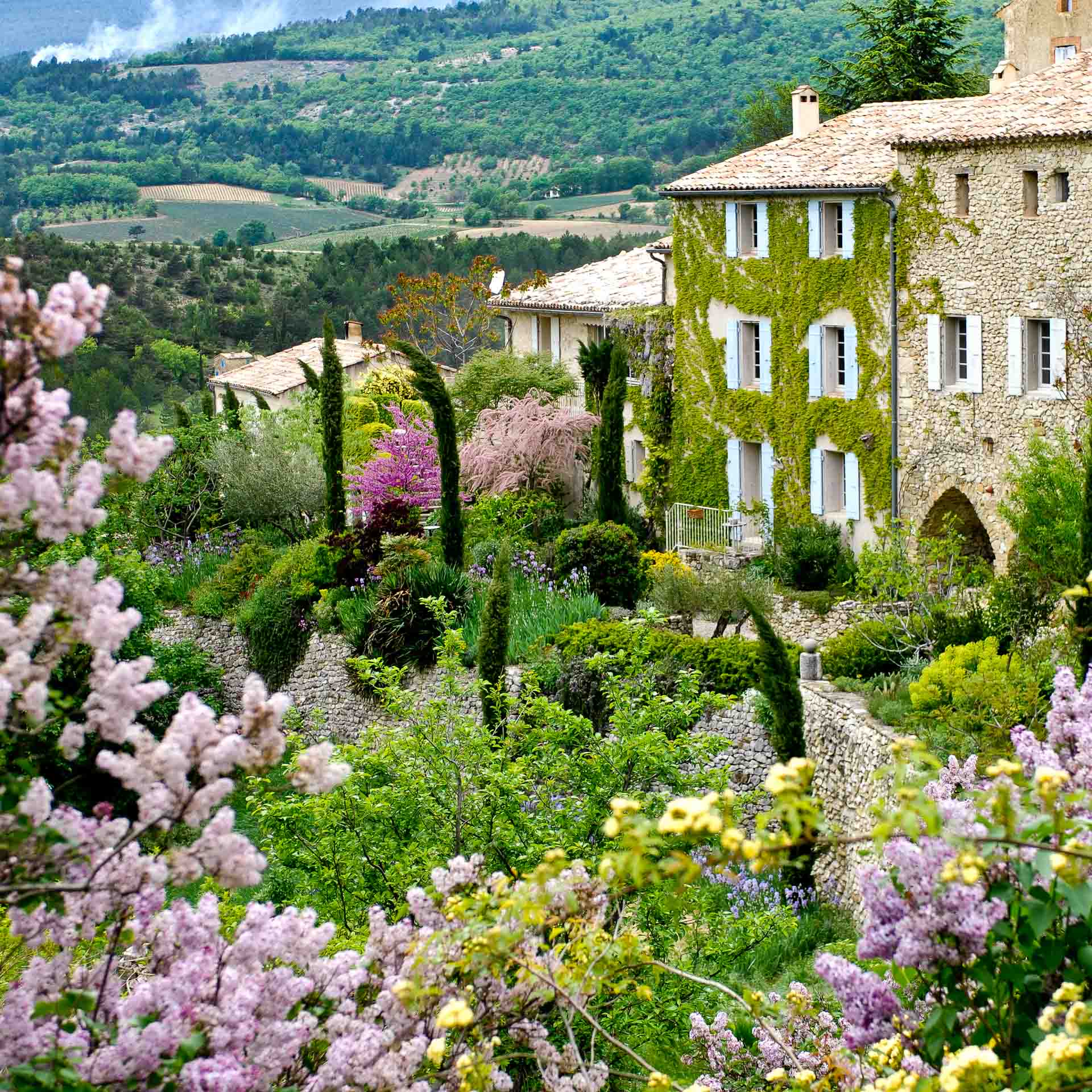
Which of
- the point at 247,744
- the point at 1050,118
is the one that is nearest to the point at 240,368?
the point at 1050,118

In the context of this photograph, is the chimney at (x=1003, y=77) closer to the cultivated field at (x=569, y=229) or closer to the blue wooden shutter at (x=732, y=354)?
the blue wooden shutter at (x=732, y=354)

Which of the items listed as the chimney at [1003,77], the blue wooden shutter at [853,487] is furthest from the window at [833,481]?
the chimney at [1003,77]

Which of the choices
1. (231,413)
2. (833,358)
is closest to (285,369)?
(231,413)

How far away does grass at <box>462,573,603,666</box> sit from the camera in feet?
80.3

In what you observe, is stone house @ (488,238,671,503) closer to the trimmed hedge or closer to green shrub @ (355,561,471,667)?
green shrub @ (355,561,471,667)

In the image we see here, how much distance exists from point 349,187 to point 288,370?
250 ft

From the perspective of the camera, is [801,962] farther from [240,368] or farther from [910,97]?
[240,368]

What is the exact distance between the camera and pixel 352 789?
519 inches

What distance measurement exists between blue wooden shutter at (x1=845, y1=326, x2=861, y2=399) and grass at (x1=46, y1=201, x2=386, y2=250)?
7057 centimetres

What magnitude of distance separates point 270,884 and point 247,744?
11756 mm

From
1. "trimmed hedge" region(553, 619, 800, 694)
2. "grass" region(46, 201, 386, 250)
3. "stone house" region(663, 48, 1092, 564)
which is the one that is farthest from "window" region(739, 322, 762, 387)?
"grass" region(46, 201, 386, 250)

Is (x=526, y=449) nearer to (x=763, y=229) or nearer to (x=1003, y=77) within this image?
(x=763, y=229)

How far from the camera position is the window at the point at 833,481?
30.3m

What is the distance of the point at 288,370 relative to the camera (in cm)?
5384
